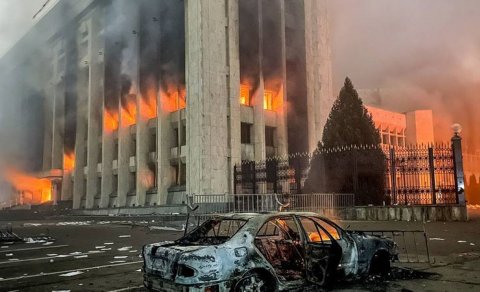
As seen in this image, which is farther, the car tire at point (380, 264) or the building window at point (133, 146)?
the building window at point (133, 146)

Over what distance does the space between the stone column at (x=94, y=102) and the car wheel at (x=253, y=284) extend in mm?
35454

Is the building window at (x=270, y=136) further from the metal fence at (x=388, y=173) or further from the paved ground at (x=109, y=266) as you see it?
the paved ground at (x=109, y=266)

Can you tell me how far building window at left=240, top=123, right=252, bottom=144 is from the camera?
95.5ft

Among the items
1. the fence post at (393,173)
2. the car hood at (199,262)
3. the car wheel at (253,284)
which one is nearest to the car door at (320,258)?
the car wheel at (253,284)

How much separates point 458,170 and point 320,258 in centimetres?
1367

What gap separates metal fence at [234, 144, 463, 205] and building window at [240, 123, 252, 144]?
150 inches

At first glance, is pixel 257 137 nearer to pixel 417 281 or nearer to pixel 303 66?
pixel 303 66

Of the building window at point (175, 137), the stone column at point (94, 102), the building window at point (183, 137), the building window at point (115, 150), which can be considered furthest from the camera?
the stone column at point (94, 102)

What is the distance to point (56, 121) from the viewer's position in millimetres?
45281

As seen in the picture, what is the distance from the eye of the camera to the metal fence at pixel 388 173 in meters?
18.0

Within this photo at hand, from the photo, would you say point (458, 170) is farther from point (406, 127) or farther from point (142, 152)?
point (406, 127)

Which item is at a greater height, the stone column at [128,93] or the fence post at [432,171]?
the stone column at [128,93]

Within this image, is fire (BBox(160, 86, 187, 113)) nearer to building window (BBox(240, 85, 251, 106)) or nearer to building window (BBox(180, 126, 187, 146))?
building window (BBox(180, 126, 187, 146))

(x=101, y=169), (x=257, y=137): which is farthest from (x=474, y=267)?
(x=101, y=169)
